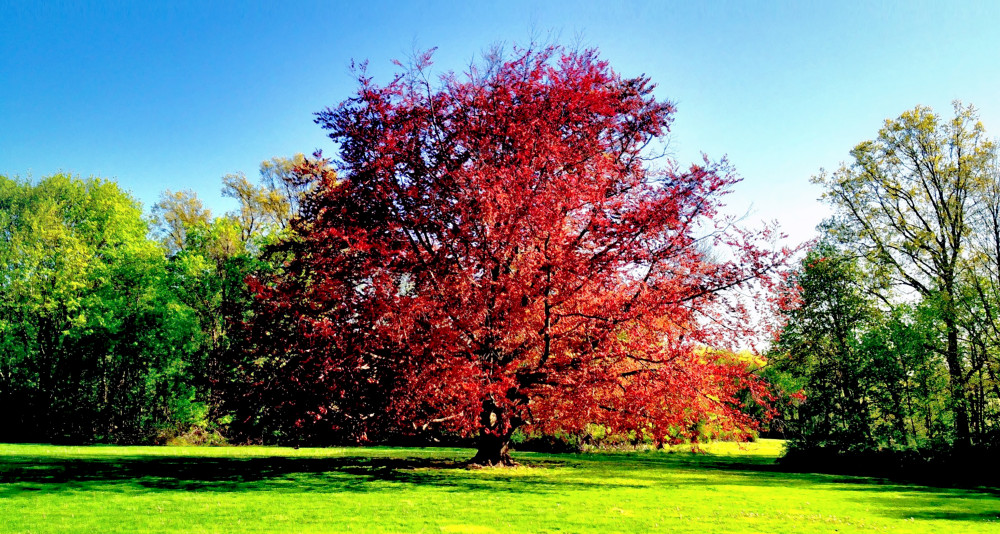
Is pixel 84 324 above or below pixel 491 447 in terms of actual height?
above

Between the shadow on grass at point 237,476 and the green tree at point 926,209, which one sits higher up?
the green tree at point 926,209

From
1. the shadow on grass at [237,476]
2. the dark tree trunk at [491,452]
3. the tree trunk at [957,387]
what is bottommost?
the shadow on grass at [237,476]

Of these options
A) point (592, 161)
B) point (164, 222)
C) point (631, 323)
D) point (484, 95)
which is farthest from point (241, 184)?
point (631, 323)

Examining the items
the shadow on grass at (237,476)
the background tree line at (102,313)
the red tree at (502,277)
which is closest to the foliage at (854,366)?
the red tree at (502,277)

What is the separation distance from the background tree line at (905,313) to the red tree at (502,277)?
974cm

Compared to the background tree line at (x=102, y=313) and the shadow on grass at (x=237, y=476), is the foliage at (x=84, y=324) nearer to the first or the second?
the background tree line at (x=102, y=313)

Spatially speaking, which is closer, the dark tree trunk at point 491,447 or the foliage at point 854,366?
the dark tree trunk at point 491,447

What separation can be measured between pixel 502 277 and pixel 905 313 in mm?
19956

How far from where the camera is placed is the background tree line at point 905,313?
2241cm

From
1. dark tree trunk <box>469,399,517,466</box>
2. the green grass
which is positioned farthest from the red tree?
the green grass

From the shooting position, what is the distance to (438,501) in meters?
10.6

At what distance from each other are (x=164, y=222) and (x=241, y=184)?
632cm

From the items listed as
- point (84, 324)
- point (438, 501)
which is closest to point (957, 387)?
point (438, 501)

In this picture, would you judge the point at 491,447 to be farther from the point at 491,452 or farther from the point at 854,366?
the point at 854,366
